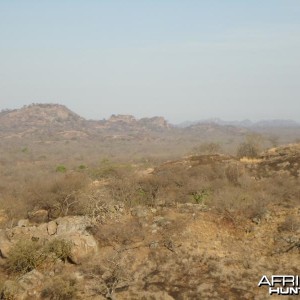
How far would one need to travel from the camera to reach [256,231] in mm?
12938

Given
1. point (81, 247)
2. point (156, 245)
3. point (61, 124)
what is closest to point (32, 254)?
point (81, 247)

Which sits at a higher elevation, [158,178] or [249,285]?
[158,178]

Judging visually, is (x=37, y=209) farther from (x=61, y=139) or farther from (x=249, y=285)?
(x=61, y=139)

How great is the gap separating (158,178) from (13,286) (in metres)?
9.15

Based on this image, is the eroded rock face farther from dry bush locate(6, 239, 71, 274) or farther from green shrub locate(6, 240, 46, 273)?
green shrub locate(6, 240, 46, 273)

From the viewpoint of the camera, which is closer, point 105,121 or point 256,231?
point 256,231

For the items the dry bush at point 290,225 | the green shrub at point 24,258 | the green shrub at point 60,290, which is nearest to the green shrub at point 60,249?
the green shrub at point 24,258

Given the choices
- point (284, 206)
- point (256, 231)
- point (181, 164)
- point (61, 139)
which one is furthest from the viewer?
point (61, 139)

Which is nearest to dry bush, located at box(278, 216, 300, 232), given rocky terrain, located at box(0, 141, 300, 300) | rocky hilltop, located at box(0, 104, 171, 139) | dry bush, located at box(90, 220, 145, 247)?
rocky terrain, located at box(0, 141, 300, 300)

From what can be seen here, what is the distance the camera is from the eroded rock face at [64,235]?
40.9 ft

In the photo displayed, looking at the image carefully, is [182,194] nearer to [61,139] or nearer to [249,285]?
[249,285]

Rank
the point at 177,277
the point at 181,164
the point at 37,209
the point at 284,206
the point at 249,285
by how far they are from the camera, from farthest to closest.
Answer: the point at 181,164
the point at 37,209
the point at 284,206
the point at 177,277
the point at 249,285

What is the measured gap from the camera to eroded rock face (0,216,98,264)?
40.9ft

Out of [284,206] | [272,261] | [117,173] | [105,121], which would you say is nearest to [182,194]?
[284,206]
